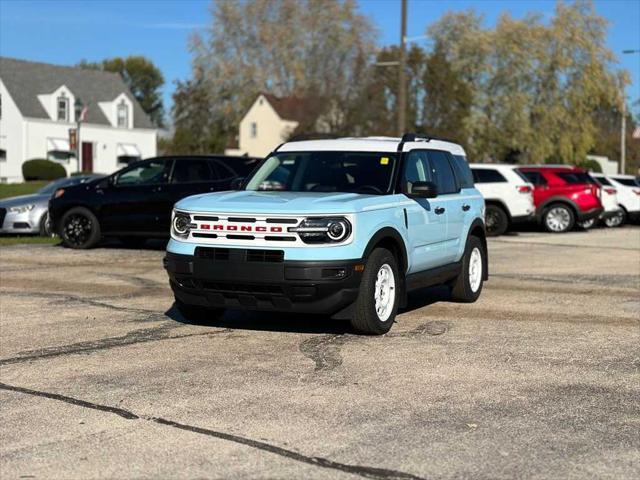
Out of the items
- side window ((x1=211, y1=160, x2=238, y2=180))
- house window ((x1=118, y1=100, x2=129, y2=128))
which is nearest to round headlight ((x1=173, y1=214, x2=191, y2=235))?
side window ((x1=211, y1=160, x2=238, y2=180))

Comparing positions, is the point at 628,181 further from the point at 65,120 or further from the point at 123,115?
the point at 123,115

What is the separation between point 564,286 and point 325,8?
180ft

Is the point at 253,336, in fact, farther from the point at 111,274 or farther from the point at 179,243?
the point at 111,274

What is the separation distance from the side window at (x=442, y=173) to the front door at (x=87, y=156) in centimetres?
5500

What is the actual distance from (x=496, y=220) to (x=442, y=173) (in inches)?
511

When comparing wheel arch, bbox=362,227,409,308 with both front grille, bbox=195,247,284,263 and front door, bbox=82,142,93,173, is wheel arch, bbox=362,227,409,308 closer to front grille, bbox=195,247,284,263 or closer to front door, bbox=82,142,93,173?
front grille, bbox=195,247,284,263

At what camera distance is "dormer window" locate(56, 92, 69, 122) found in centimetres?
6188

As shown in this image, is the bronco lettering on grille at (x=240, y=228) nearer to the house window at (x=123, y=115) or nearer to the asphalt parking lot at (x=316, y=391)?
the asphalt parking lot at (x=316, y=391)

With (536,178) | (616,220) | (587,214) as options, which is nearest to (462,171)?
(587,214)

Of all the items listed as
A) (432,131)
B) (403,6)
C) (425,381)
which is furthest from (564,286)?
(432,131)

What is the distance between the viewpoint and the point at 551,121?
5891 centimetres

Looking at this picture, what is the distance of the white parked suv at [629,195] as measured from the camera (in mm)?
28531

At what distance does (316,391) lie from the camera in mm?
6297

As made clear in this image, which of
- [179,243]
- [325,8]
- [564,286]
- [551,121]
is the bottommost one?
[564,286]
